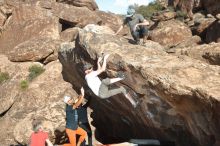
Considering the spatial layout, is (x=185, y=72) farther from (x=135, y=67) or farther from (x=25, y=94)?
(x=25, y=94)

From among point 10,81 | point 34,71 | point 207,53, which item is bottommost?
point 10,81

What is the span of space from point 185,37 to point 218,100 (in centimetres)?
2041

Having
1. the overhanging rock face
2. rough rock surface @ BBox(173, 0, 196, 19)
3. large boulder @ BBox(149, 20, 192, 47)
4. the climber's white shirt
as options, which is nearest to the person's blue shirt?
the climber's white shirt

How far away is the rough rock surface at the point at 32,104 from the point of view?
1814 centimetres

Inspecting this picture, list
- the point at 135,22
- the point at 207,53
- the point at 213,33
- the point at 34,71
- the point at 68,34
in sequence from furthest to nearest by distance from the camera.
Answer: the point at 68,34 → the point at 34,71 → the point at 213,33 → the point at 207,53 → the point at 135,22

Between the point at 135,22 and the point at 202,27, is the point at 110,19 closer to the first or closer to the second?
the point at 202,27

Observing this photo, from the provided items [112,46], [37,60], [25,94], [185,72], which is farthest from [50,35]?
[185,72]

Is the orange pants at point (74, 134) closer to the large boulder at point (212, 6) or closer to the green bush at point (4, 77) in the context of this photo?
the green bush at point (4, 77)

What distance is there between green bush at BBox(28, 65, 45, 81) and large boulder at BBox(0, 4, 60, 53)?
4.18 m

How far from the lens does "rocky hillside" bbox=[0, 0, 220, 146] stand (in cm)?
1162

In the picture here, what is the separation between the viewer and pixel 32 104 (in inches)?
985

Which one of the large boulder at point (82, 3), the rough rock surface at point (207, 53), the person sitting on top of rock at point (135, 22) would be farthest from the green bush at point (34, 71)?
the person sitting on top of rock at point (135, 22)

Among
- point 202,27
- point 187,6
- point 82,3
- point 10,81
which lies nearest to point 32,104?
point 10,81

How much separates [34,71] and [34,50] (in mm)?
2356
